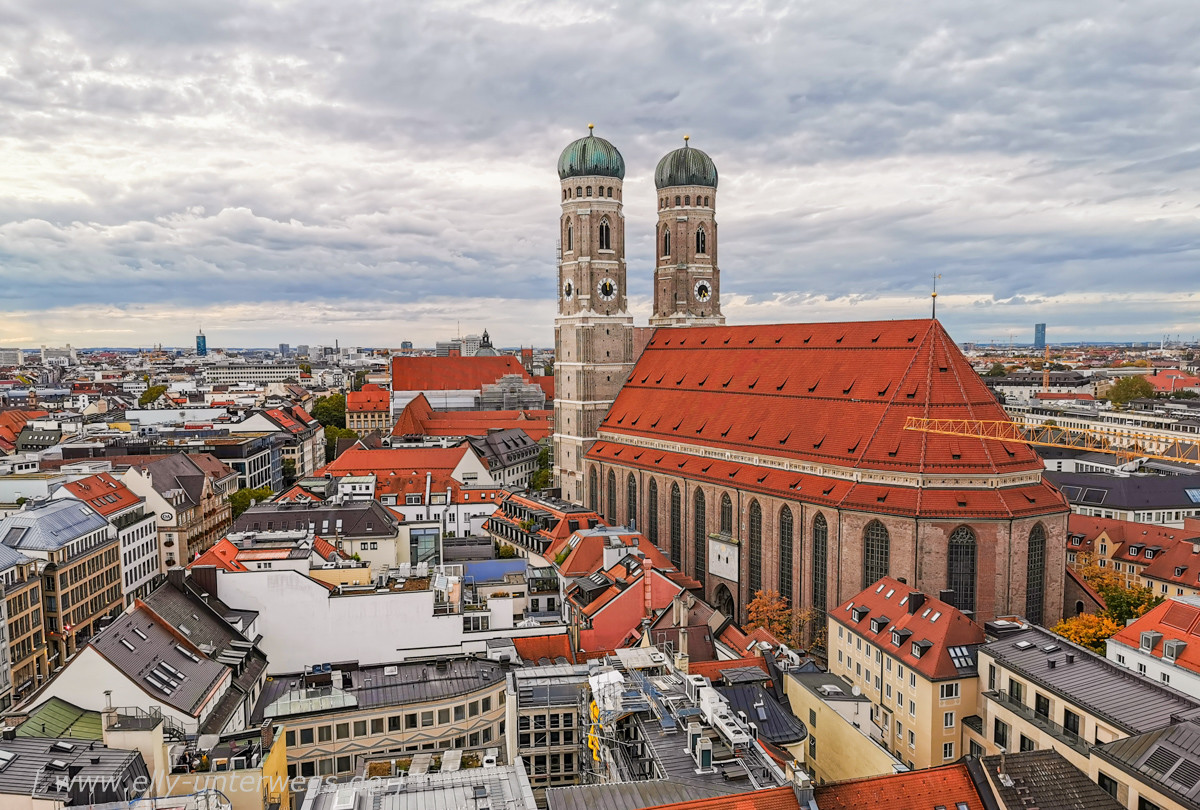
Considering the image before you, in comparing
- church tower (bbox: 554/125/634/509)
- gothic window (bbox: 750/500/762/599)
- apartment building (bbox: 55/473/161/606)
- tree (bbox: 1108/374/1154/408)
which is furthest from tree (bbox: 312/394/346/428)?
tree (bbox: 1108/374/1154/408)

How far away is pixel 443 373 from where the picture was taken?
184m

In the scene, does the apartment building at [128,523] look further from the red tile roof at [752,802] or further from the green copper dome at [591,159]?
the red tile roof at [752,802]

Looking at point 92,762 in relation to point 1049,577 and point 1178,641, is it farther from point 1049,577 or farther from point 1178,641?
point 1049,577

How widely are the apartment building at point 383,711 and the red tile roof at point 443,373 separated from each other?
140 metres

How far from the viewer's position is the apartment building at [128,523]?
74125mm

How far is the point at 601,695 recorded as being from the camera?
3434cm

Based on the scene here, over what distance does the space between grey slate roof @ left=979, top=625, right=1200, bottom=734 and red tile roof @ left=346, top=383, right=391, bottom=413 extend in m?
160

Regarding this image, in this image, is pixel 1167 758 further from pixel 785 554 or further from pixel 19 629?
pixel 19 629

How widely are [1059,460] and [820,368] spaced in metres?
62.2

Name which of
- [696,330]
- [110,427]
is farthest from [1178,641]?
[110,427]

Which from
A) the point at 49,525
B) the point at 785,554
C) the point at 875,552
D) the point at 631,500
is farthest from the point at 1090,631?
the point at 49,525

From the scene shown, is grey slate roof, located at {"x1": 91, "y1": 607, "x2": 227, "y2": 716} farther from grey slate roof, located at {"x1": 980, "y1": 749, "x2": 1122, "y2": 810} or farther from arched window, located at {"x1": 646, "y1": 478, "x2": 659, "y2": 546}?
arched window, located at {"x1": 646, "y1": 478, "x2": 659, "y2": 546}

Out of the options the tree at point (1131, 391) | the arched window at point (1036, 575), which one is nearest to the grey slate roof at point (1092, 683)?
the arched window at point (1036, 575)

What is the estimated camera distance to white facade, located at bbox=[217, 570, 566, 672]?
47188 mm
